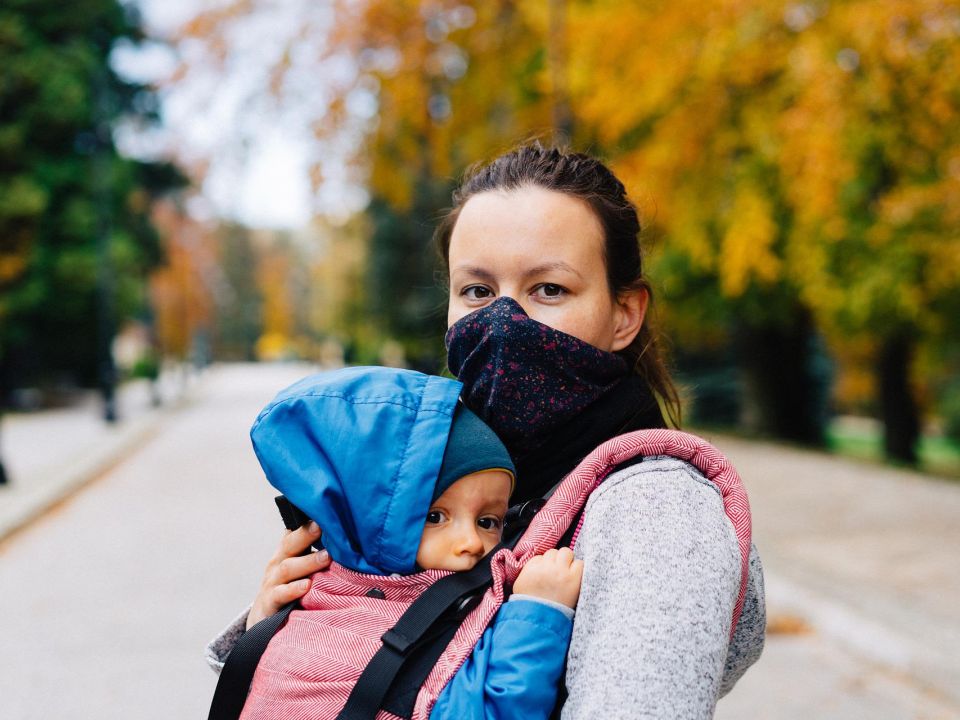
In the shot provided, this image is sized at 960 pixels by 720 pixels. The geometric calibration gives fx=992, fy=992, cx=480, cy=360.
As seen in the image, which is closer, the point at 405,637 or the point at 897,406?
the point at 405,637

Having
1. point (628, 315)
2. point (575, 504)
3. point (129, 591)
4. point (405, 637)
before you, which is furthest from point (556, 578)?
point (129, 591)

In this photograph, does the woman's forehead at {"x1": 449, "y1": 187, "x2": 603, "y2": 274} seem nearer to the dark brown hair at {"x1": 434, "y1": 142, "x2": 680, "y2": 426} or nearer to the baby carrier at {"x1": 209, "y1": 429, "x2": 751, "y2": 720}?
the dark brown hair at {"x1": 434, "y1": 142, "x2": 680, "y2": 426}

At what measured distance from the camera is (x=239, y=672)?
1.56 metres

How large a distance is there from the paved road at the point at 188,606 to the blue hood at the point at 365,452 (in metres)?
3.81

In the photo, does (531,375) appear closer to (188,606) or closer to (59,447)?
(188,606)

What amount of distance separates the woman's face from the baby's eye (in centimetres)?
33

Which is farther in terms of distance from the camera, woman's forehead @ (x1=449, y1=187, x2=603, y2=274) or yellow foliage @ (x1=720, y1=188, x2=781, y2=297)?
yellow foliage @ (x1=720, y1=188, x2=781, y2=297)

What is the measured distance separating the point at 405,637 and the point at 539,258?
2.03ft

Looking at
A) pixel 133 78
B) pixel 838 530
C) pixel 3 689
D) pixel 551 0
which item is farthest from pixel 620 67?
pixel 133 78

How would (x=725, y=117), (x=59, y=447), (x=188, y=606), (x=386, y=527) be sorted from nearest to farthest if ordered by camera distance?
(x=386, y=527)
(x=188, y=606)
(x=725, y=117)
(x=59, y=447)

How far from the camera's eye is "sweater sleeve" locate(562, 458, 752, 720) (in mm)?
1192

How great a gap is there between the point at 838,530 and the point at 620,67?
4.98m

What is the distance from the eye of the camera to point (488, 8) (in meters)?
12.6

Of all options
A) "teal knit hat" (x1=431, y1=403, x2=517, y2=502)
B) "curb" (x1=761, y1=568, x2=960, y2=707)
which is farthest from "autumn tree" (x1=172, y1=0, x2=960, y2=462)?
"curb" (x1=761, y1=568, x2=960, y2=707)
